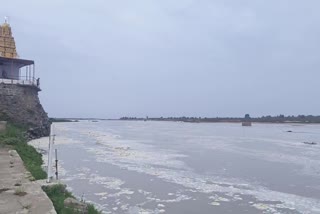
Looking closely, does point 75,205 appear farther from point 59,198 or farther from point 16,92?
point 16,92

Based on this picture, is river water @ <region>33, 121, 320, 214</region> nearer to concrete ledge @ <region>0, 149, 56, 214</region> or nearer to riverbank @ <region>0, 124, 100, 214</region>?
riverbank @ <region>0, 124, 100, 214</region>

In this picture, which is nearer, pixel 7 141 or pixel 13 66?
pixel 7 141

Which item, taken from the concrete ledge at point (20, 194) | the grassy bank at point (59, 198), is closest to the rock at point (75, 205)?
the grassy bank at point (59, 198)

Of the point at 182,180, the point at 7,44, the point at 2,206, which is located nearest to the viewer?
the point at 2,206

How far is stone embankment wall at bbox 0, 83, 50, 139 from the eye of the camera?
3161 cm

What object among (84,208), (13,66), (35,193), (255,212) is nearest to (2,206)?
(35,193)

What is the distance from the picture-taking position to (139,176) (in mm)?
17109

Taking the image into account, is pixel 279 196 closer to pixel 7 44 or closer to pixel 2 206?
pixel 2 206

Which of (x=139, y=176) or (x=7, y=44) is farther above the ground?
(x=7, y=44)


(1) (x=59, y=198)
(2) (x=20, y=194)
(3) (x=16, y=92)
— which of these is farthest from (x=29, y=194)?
(3) (x=16, y=92)

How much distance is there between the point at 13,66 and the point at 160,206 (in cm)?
3163

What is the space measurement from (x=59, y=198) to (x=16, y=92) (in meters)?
26.0

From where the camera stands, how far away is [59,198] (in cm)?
924

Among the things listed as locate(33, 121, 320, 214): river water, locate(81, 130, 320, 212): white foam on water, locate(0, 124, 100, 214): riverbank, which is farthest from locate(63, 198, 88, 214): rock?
locate(81, 130, 320, 212): white foam on water
